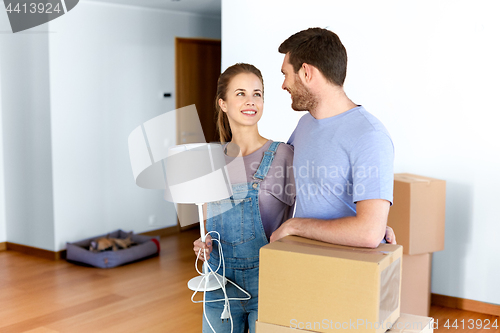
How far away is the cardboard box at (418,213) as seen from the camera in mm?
3367

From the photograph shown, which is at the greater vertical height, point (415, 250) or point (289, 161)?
point (289, 161)

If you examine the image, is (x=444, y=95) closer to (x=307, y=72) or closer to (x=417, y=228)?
(x=417, y=228)

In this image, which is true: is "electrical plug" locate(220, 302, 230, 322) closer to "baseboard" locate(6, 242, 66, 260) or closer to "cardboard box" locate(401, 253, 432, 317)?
"cardboard box" locate(401, 253, 432, 317)

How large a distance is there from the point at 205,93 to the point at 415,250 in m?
3.63

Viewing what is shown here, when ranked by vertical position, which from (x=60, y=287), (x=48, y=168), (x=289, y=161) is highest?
(x=289, y=161)

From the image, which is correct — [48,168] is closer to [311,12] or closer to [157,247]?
[157,247]

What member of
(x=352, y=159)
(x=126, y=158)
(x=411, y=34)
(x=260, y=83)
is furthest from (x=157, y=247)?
(x=352, y=159)

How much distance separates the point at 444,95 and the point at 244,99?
239 cm

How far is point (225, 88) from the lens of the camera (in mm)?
1799

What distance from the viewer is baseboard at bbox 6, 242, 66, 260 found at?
4.95 meters

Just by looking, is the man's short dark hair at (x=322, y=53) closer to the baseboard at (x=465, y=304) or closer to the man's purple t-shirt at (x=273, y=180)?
the man's purple t-shirt at (x=273, y=180)

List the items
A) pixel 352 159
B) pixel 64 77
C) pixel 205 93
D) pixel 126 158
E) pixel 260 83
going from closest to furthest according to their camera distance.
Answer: pixel 352 159 < pixel 260 83 < pixel 64 77 < pixel 126 158 < pixel 205 93

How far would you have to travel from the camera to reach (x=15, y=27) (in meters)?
5.04

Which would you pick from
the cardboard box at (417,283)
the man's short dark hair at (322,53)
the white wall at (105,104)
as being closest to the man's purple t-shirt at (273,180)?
the man's short dark hair at (322,53)
